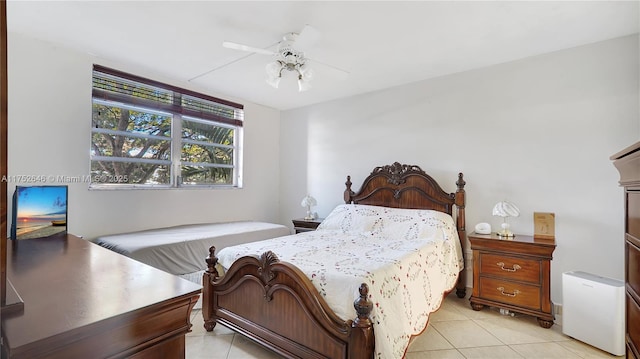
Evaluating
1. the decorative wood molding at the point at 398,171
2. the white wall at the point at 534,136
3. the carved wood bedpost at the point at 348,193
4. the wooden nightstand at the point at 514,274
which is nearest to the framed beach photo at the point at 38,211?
the carved wood bedpost at the point at 348,193

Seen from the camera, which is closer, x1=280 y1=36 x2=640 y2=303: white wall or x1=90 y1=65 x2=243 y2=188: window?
x1=280 y1=36 x2=640 y2=303: white wall

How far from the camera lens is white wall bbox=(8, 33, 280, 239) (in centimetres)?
251

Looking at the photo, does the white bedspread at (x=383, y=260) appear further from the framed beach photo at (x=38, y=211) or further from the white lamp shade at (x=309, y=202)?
the framed beach photo at (x=38, y=211)

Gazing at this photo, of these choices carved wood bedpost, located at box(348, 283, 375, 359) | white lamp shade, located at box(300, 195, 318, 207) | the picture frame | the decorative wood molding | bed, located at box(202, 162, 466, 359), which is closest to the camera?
carved wood bedpost, located at box(348, 283, 375, 359)

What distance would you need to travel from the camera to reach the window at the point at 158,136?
307 centimetres

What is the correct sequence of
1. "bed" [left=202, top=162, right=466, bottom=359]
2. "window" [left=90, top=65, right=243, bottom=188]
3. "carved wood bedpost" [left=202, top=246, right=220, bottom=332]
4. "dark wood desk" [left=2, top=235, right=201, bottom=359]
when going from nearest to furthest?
1. "dark wood desk" [left=2, top=235, right=201, bottom=359]
2. "bed" [left=202, top=162, right=466, bottom=359]
3. "carved wood bedpost" [left=202, top=246, right=220, bottom=332]
4. "window" [left=90, top=65, right=243, bottom=188]

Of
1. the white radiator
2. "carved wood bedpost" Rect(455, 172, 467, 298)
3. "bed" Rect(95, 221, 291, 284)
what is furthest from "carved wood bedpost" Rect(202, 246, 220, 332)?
the white radiator

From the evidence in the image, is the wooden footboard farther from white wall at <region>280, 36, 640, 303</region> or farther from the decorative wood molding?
white wall at <region>280, 36, 640, 303</region>

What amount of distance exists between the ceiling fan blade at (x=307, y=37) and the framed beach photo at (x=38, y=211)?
7.45 feet

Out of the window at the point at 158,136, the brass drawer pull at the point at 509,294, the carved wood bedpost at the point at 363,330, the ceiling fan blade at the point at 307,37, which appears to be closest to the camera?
the carved wood bedpost at the point at 363,330

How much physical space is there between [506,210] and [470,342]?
4.10ft

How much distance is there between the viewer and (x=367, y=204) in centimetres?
379

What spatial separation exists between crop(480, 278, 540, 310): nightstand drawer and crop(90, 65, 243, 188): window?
3.37m

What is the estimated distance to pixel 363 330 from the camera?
1.50 metres
